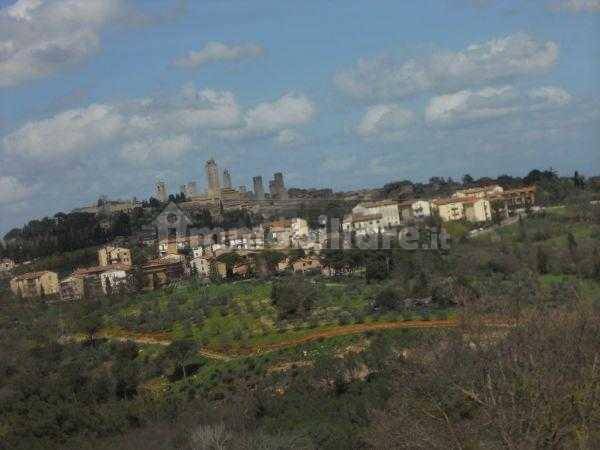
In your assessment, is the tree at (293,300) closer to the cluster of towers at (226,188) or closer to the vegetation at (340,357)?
the vegetation at (340,357)

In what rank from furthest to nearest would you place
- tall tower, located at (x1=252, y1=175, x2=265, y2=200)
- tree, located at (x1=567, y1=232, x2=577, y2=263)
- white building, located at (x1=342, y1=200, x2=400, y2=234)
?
tall tower, located at (x1=252, y1=175, x2=265, y2=200) < white building, located at (x1=342, y1=200, x2=400, y2=234) < tree, located at (x1=567, y1=232, x2=577, y2=263)

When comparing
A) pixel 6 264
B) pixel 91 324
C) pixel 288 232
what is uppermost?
pixel 6 264

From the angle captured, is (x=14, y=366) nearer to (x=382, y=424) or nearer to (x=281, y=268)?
(x=382, y=424)

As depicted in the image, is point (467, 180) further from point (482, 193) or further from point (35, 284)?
point (35, 284)

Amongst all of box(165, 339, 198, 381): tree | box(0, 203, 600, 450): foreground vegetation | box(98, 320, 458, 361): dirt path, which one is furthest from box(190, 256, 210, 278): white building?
box(165, 339, 198, 381): tree

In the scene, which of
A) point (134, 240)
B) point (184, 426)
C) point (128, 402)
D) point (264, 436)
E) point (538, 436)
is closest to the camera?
point (538, 436)

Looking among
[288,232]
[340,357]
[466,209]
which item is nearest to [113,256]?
[288,232]

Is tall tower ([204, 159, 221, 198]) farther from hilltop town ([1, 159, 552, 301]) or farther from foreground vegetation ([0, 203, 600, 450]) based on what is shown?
foreground vegetation ([0, 203, 600, 450])

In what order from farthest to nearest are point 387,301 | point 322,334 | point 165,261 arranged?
1. point 165,261
2. point 387,301
3. point 322,334

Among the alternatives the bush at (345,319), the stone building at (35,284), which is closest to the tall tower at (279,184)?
the stone building at (35,284)

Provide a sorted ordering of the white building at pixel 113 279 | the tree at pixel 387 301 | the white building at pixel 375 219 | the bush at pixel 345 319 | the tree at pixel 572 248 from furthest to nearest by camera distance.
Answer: the white building at pixel 375 219
the white building at pixel 113 279
the tree at pixel 572 248
the tree at pixel 387 301
the bush at pixel 345 319

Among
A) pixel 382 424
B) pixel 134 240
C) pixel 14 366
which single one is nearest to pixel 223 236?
pixel 134 240
